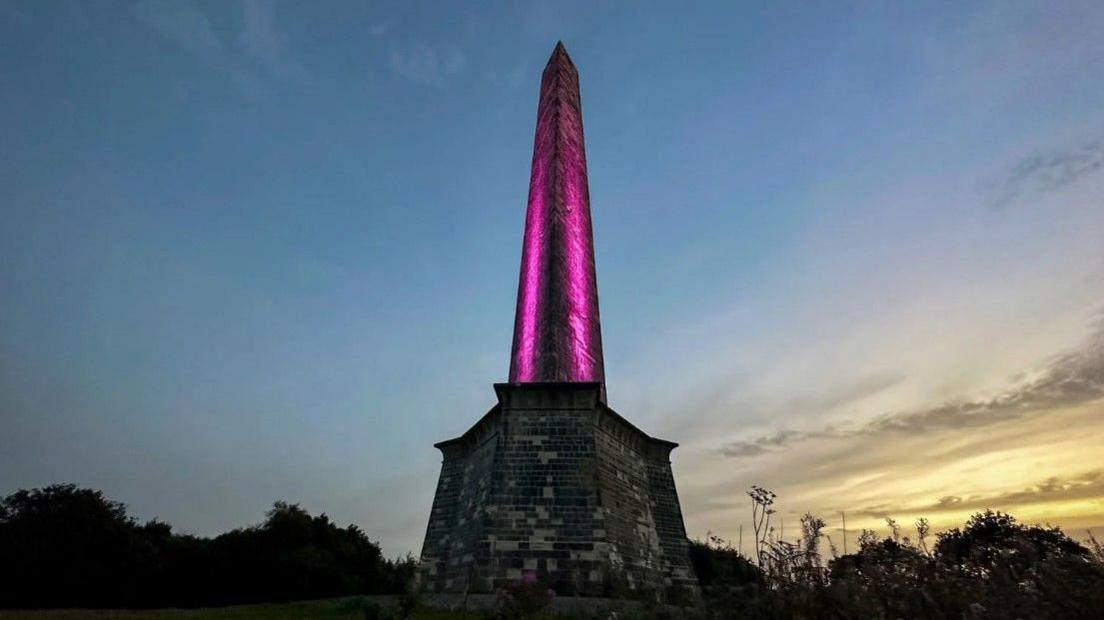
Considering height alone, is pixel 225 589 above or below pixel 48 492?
below

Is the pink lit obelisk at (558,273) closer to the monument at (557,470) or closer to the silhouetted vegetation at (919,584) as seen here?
the monument at (557,470)

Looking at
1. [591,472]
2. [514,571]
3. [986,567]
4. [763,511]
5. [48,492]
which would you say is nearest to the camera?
[986,567]

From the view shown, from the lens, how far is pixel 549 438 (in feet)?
68.7

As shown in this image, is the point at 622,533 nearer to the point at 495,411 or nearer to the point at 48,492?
the point at 495,411

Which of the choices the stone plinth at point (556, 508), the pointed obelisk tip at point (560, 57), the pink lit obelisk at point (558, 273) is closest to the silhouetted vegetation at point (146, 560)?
the stone plinth at point (556, 508)

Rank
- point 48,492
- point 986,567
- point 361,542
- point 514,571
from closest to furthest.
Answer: point 986,567 → point 514,571 → point 48,492 → point 361,542

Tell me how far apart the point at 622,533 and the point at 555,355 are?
7.08 metres

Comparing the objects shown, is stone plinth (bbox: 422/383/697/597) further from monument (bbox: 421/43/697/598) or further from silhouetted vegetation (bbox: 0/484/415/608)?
silhouetted vegetation (bbox: 0/484/415/608)

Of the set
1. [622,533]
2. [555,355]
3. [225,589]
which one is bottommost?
[225,589]

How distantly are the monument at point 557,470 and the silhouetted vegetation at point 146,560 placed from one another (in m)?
15.8

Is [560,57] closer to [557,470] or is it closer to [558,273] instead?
[558,273]

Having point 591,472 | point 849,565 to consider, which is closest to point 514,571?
point 591,472

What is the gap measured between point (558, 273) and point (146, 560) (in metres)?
29.6

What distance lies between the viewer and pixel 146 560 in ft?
115
